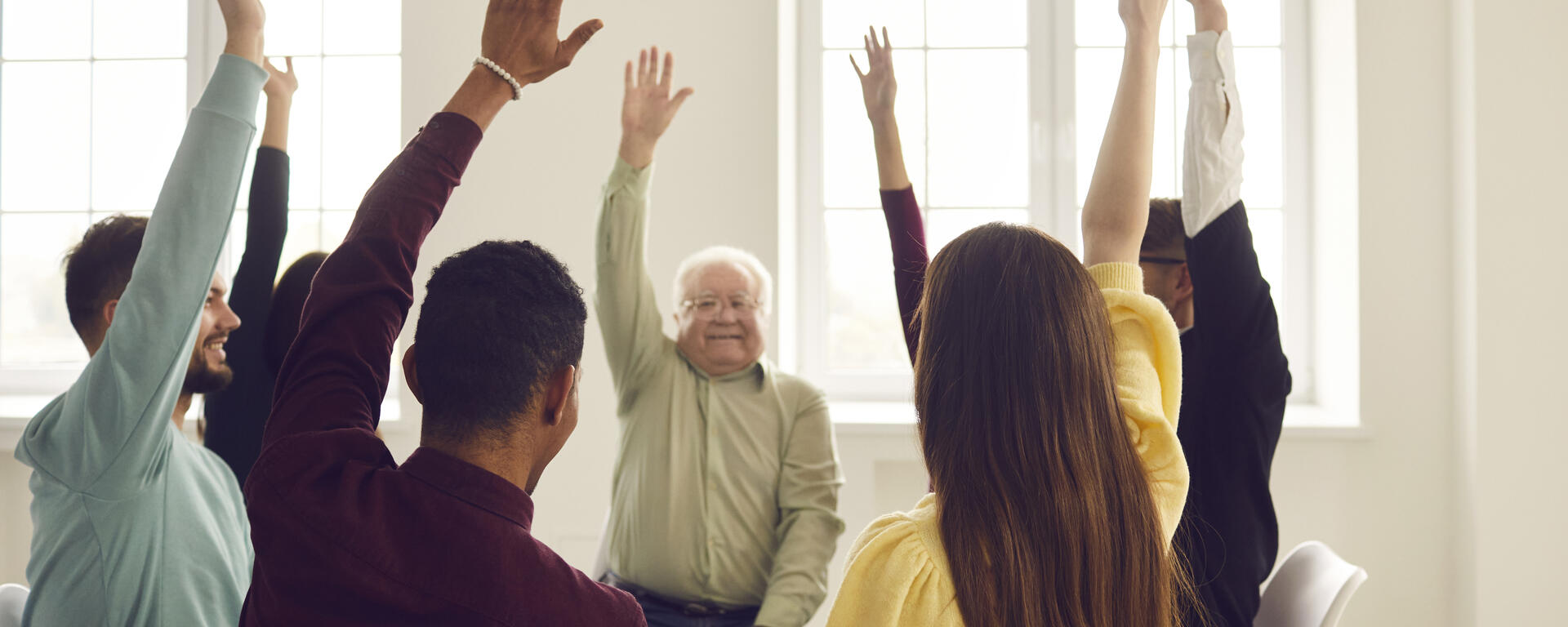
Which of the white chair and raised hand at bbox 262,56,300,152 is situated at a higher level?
raised hand at bbox 262,56,300,152

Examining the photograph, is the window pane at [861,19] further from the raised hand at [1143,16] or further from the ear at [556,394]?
the ear at [556,394]

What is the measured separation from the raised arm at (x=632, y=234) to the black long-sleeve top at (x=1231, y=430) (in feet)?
3.79

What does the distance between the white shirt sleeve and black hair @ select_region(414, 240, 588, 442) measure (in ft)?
2.61

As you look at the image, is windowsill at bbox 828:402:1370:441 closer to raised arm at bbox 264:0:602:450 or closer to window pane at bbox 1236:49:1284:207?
window pane at bbox 1236:49:1284:207

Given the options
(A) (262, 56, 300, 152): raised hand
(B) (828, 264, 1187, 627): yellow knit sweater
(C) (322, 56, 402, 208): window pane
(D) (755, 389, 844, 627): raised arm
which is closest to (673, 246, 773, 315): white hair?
(D) (755, 389, 844, 627): raised arm

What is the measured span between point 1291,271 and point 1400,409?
0.57 m

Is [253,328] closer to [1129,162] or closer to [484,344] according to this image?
[484,344]

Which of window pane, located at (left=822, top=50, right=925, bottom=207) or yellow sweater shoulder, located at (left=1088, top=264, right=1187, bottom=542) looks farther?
window pane, located at (left=822, top=50, right=925, bottom=207)

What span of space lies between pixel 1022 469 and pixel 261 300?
1.34 meters

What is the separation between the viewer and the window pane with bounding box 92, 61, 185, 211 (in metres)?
3.43

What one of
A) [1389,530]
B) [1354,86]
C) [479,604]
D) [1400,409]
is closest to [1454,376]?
[1400,409]

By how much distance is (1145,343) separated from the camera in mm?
986

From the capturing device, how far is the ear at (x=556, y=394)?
34.5 inches

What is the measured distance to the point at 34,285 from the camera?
3.47 m
